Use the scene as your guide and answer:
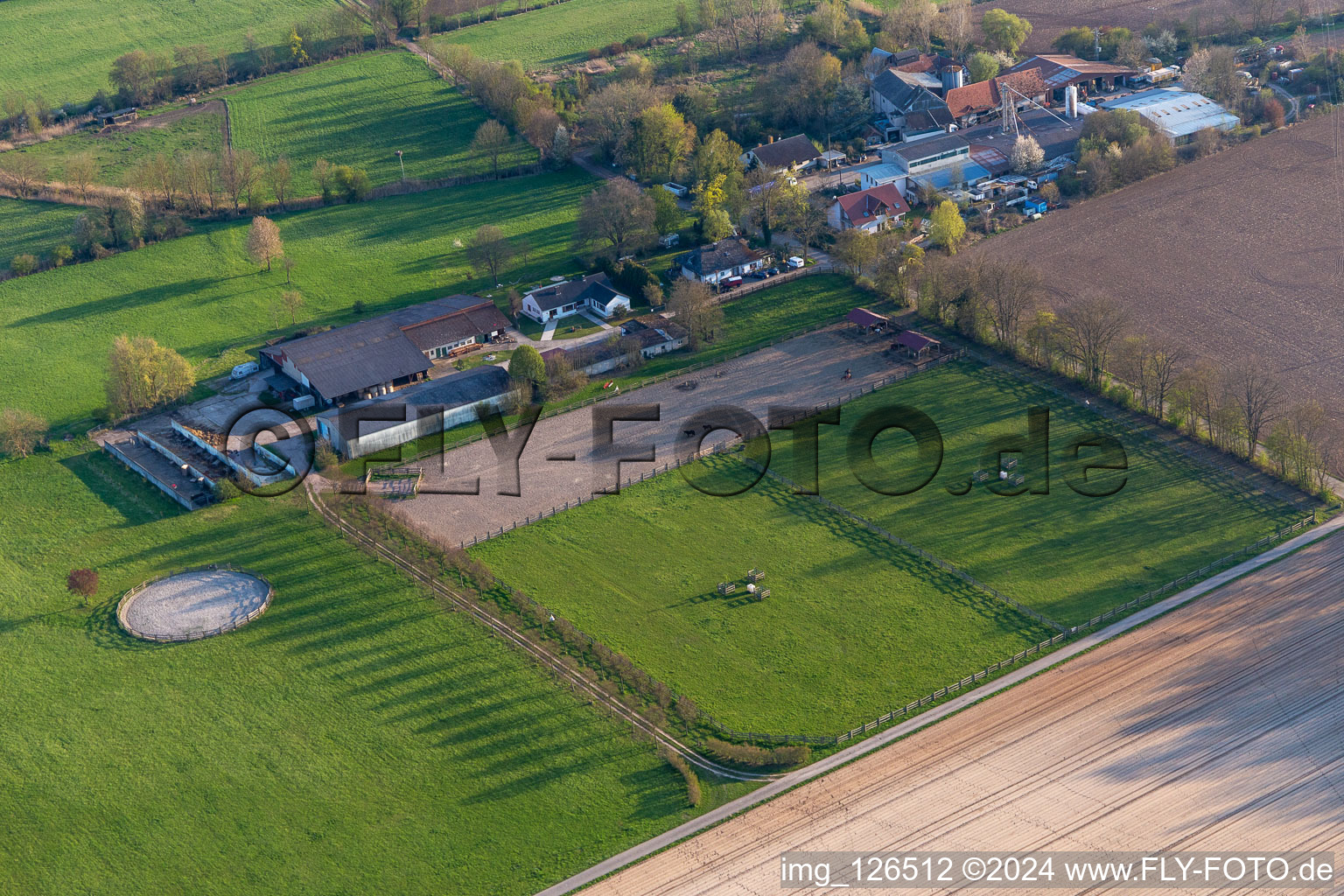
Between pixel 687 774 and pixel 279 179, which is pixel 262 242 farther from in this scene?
pixel 687 774

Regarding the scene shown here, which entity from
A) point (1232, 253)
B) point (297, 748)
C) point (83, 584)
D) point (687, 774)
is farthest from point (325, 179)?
point (687, 774)

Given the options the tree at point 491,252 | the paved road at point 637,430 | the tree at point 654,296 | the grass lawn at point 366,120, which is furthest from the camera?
the grass lawn at point 366,120

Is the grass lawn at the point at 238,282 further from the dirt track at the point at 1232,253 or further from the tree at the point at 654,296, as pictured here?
the dirt track at the point at 1232,253

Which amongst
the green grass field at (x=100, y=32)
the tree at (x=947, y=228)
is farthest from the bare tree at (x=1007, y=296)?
the green grass field at (x=100, y=32)

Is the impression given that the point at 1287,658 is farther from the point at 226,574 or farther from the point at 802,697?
the point at 226,574

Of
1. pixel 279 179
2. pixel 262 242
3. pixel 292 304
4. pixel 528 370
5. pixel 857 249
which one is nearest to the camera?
pixel 528 370
